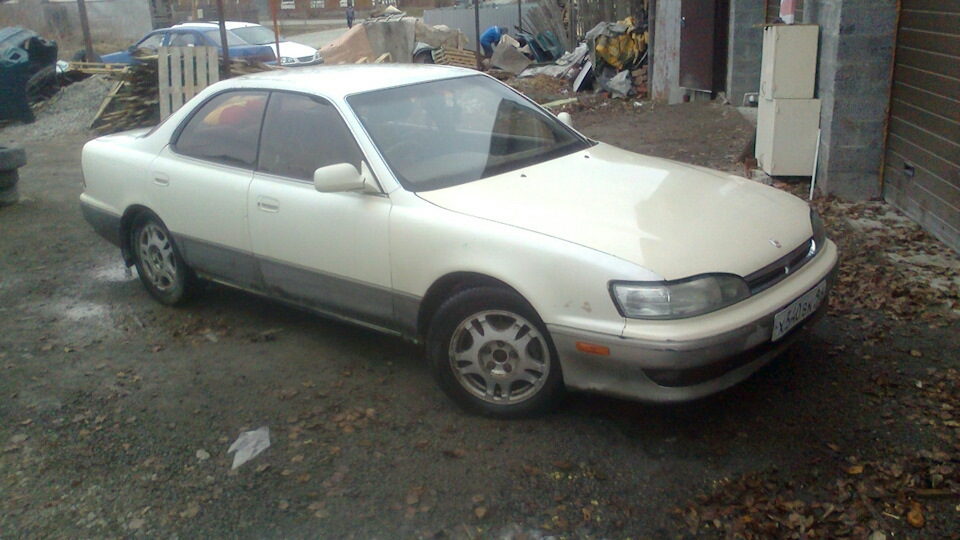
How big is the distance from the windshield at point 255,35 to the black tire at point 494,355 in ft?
52.5

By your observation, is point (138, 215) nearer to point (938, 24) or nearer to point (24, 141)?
point (938, 24)

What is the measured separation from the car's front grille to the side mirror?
1801 mm

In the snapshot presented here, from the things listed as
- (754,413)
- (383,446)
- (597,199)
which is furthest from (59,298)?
(754,413)

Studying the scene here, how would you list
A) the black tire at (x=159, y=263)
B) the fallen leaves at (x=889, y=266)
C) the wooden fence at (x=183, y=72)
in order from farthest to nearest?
the wooden fence at (x=183, y=72)
the black tire at (x=159, y=263)
the fallen leaves at (x=889, y=266)

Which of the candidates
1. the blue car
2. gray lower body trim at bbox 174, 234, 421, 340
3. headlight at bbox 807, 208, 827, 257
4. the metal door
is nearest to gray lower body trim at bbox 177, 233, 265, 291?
gray lower body trim at bbox 174, 234, 421, 340

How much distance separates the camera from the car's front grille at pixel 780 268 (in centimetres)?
369

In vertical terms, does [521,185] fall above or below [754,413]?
above

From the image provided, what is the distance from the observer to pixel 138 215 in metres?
5.80

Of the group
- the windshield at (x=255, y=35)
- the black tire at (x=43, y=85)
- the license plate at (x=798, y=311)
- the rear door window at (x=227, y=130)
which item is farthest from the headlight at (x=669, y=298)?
the windshield at (x=255, y=35)

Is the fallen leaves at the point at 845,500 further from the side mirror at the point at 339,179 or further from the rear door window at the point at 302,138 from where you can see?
the rear door window at the point at 302,138

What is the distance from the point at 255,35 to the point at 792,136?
13976 millimetres

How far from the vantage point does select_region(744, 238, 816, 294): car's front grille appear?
3689 millimetres

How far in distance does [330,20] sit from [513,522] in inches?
1922

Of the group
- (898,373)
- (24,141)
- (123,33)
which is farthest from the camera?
(123,33)
